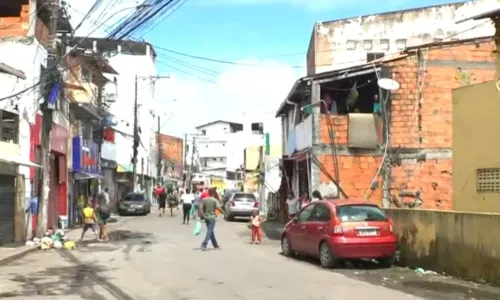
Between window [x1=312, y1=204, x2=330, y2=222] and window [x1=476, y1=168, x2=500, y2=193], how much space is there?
11.2 feet

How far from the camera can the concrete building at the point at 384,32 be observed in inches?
1329

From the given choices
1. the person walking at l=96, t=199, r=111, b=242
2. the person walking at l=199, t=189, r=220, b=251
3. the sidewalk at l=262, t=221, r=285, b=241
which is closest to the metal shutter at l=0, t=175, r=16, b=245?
the person walking at l=96, t=199, r=111, b=242

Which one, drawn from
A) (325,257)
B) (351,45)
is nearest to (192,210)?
(351,45)

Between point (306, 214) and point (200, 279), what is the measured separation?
4.72 m

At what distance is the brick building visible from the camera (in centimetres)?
2289

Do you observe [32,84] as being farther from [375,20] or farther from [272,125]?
[272,125]

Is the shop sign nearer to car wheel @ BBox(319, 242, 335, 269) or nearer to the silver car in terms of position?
the silver car

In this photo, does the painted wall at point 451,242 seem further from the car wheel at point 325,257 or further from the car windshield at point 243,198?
the car windshield at point 243,198

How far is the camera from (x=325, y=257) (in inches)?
602

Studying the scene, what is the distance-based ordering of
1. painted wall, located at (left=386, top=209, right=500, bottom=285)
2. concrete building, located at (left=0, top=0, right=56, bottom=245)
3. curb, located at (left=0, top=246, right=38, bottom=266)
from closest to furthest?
1. painted wall, located at (left=386, top=209, right=500, bottom=285)
2. curb, located at (left=0, top=246, right=38, bottom=266)
3. concrete building, located at (left=0, top=0, right=56, bottom=245)

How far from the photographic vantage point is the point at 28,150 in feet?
72.2

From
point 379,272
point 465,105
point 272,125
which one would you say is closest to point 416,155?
point 465,105

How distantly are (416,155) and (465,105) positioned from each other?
25.4ft

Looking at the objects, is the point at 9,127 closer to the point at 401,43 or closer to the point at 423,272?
the point at 423,272
